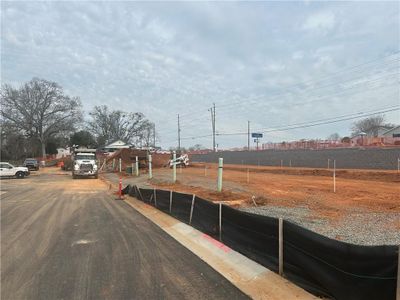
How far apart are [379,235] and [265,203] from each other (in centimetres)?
683

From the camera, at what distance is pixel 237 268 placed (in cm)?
844

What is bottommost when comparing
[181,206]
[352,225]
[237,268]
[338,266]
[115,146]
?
[237,268]

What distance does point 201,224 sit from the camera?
12.4 metres

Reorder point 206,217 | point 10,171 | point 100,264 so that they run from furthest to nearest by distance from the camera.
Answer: point 10,171, point 206,217, point 100,264

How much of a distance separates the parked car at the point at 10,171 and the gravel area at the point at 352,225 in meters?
42.0

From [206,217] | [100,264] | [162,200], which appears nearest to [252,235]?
[100,264]

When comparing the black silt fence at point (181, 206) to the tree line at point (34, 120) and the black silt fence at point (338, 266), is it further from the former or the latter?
the tree line at point (34, 120)

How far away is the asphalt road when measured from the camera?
6.96m

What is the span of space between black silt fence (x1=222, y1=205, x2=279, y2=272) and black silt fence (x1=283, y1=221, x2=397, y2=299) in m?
0.43

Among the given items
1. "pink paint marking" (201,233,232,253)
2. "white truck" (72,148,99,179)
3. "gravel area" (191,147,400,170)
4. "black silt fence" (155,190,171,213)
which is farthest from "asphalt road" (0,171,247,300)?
"gravel area" (191,147,400,170)

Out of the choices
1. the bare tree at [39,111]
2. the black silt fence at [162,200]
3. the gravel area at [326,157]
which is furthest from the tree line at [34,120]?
the black silt fence at [162,200]

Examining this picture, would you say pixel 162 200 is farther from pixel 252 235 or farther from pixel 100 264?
pixel 252 235

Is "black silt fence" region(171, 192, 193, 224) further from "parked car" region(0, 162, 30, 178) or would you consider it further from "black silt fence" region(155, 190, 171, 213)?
"parked car" region(0, 162, 30, 178)

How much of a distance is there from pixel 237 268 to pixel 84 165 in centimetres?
4011
